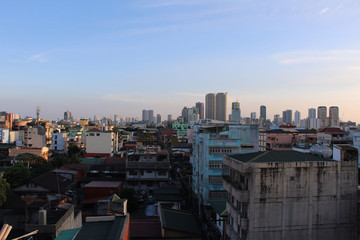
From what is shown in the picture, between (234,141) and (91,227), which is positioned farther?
(234,141)

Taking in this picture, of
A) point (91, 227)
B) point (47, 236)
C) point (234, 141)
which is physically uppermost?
point (234, 141)

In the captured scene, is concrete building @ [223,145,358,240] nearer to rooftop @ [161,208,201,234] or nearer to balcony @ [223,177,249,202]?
balcony @ [223,177,249,202]

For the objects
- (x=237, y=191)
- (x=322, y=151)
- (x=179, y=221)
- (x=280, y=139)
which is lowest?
(x=179, y=221)

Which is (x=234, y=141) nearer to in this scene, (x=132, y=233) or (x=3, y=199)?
(x=132, y=233)

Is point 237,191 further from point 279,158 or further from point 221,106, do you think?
point 221,106

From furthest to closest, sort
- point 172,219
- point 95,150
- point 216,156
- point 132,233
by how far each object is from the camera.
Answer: point 95,150, point 216,156, point 172,219, point 132,233

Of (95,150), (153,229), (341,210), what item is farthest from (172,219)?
(95,150)

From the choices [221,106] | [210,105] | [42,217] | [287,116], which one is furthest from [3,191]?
[287,116]
